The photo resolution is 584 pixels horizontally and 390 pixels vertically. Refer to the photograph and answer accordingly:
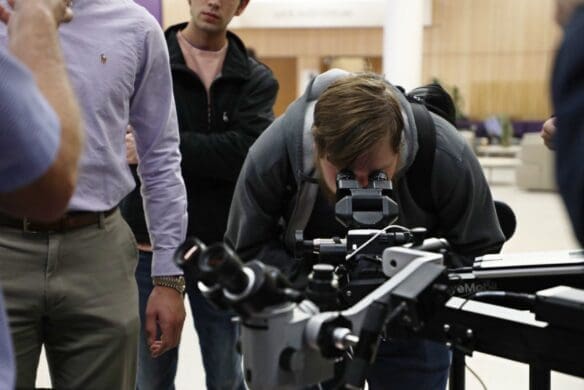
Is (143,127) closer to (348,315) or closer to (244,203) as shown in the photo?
(244,203)

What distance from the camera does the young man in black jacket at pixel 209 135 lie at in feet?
6.98

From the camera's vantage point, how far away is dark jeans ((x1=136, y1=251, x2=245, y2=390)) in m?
2.14

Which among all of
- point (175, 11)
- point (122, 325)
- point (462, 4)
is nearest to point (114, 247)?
point (122, 325)

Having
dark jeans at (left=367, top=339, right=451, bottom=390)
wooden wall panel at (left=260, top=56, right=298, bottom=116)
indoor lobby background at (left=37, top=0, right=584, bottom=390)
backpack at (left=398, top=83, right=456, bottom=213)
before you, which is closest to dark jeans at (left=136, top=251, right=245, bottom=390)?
dark jeans at (left=367, top=339, right=451, bottom=390)

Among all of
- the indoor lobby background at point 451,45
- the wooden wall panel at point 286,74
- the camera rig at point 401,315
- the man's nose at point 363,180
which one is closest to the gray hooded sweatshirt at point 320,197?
the man's nose at point 363,180

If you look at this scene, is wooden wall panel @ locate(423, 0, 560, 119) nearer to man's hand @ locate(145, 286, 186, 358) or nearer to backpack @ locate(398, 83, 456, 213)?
backpack @ locate(398, 83, 456, 213)

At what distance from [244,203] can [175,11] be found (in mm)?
11478

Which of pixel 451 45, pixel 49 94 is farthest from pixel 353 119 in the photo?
pixel 451 45

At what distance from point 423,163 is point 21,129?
1032 mm

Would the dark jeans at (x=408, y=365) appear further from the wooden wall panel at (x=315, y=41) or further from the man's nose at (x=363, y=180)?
the wooden wall panel at (x=315, y=41)

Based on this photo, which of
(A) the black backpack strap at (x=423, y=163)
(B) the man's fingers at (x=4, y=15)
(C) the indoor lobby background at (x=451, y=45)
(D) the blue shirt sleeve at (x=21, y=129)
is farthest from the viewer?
(C) the indoor lobby background at (x=451, y=45)

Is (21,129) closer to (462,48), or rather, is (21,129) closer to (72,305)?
(72,305)

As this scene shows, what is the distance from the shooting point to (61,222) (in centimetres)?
141

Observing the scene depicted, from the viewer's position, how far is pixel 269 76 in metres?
2.30
